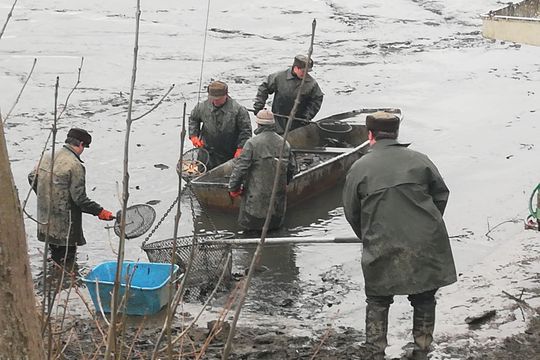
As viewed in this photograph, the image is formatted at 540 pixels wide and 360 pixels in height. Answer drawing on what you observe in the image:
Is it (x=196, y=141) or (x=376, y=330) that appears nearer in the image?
(x=376, y=330)

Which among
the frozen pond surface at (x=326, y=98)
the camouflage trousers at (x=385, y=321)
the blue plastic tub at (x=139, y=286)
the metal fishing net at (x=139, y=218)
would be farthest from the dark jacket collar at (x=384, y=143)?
the metal fishing net at (x=139, y=218)

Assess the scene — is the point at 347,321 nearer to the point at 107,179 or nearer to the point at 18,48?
the point at 107,179

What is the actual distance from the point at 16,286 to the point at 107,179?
1091cm

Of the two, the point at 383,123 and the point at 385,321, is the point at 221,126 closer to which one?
the point at 383,123

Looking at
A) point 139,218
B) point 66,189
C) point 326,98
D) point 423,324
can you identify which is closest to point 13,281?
point 423,324

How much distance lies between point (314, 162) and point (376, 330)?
6444 millimetres

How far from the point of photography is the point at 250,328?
7.86 metres

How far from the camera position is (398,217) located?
6.26 meters

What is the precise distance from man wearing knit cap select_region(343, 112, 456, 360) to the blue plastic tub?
1.94 metres

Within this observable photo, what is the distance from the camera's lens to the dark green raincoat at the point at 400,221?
6266mm

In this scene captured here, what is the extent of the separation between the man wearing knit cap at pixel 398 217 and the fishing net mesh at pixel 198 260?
2.08 metres

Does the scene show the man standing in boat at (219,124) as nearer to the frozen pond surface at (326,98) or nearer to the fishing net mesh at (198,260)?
the frozen pond surface at (326,98)

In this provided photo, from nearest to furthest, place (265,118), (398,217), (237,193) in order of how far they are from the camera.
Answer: (398,217) → (265,118) → (237,193)

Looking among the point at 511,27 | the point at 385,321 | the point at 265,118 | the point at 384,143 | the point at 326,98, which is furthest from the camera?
the point at 326,98
